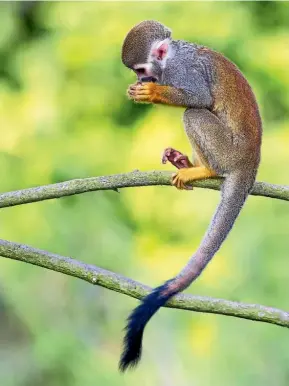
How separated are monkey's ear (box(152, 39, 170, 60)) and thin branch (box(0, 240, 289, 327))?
3.44 ft

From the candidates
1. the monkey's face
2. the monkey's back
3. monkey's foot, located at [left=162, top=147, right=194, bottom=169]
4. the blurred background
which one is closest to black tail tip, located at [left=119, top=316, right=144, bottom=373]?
monkey's foot, located at [left=162, top=147, right=194, bottom=169]

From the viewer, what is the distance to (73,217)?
5703 millimetres

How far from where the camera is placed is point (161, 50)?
123 inches

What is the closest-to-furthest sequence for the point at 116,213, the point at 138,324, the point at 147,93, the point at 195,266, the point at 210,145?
the point at 138,324
the point at 195,266
the point at 147,93
the point at 210,145
the point at 116,213

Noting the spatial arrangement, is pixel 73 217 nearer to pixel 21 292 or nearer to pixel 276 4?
pixel 21 292

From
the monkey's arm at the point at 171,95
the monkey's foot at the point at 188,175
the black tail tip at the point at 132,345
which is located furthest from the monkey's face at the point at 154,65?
the black tail tip at the point at 132,345

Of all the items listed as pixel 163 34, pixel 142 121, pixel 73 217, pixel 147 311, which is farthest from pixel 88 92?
pixel 147 311

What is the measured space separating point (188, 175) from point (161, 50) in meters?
0.57

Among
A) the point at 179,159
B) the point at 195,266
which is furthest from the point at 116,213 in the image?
the point at 195,266

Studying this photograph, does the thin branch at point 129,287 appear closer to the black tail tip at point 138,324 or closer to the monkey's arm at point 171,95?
the black tail tip at point 138,324

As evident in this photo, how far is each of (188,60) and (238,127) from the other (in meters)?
0.36

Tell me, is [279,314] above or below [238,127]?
below

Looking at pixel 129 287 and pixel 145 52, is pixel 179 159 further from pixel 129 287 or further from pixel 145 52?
pixel 129 287

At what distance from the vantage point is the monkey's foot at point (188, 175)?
290cm
